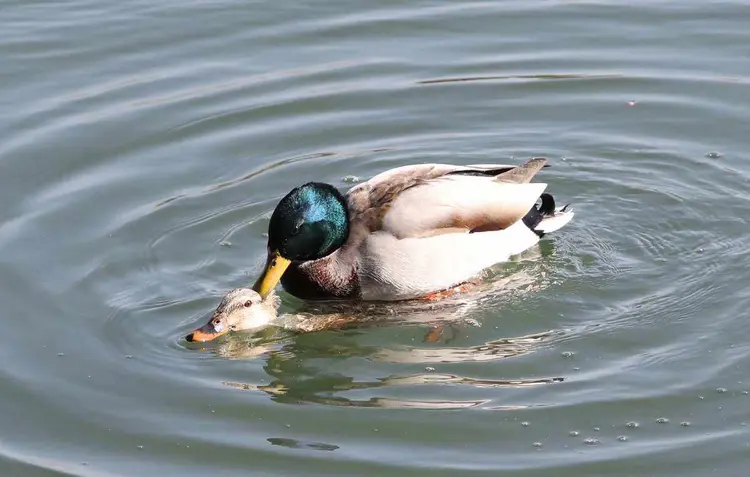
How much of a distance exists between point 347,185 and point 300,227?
1.84 meters

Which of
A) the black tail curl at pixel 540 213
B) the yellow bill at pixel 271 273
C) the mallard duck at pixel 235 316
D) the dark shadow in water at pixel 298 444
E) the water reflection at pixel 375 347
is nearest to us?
the dark shadow in water at pixel 298 444

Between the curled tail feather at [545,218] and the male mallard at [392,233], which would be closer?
the male mallard at [392,233]

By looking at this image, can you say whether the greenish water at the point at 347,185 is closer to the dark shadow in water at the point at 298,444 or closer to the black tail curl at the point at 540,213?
the dark shadow in water at the point at 298,444

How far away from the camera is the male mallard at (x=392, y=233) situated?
359 inches

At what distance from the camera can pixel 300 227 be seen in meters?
9.10

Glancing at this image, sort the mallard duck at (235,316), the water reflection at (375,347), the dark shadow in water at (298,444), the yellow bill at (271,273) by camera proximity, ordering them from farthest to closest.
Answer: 1. the yellow bill at (271,273)
2. the mallard duck at (235,316)
3. the water reflection at (375,347)
4. the dark shadow in water at (298,444)

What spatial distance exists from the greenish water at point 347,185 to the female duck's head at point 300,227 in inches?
19.1

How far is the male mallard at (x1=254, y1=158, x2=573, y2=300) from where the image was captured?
9.12m

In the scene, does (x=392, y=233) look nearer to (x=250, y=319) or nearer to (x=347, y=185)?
(x=250, y=319)

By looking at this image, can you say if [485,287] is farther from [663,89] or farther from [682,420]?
[663,89]

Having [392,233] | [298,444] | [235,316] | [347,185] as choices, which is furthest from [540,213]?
[298,444]

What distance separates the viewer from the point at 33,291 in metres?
9.38

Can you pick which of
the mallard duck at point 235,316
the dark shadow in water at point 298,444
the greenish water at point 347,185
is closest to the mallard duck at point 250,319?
the mallard duck at point 235,316

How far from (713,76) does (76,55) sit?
569 centimetres
